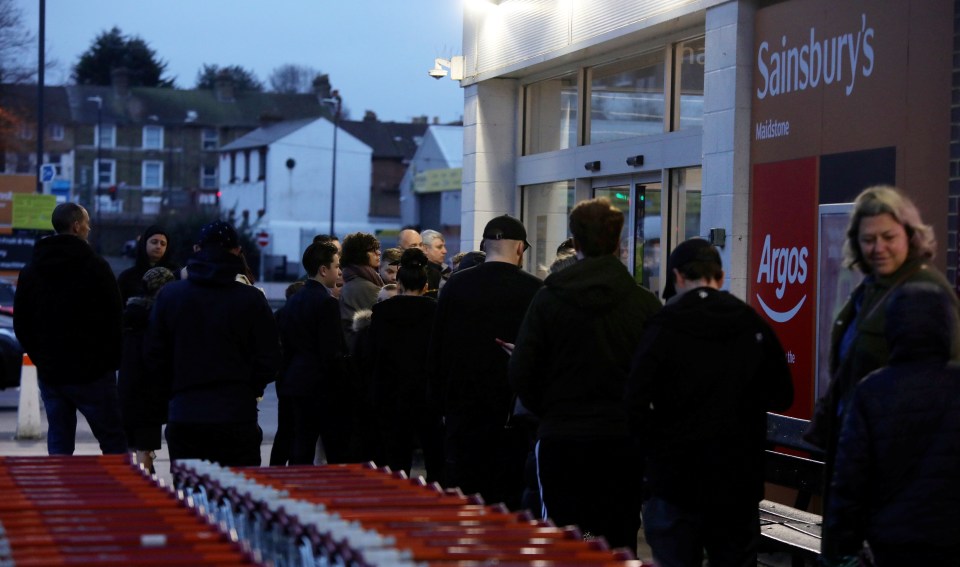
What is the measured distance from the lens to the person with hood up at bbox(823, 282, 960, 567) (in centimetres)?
455

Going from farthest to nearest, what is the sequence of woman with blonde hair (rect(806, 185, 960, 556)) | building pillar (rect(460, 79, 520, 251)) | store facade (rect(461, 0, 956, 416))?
1. building pillar (rect(460, 79, 520, 251))
2. store facade (rect(461, 0, 956, 416))
3. woman with blonde hair (rect(806, 185, 960, 556))

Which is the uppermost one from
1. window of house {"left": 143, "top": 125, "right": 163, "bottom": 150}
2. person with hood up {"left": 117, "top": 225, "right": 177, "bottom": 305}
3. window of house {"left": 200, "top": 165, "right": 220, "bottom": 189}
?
window of house {"left": 143, "top": 125, "right": 163, "bottom": 150}

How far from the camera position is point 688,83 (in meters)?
13.2

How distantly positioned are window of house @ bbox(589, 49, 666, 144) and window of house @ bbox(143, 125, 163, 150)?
302 ft

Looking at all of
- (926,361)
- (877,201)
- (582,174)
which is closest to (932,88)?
(877,201)

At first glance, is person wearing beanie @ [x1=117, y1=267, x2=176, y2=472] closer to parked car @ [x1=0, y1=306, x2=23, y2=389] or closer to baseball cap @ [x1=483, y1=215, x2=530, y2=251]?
baseball cap @ [x1=483, y1=215, x2=530, y2=251]

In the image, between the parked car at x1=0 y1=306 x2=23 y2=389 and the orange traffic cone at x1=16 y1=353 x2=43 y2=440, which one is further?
the parked car at x1=0 y1=306 x2=23 y2=389

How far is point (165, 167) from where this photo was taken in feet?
338

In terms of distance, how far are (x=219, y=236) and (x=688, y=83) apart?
22.9 ft

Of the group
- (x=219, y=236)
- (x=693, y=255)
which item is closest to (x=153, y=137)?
(x=219, y=236)

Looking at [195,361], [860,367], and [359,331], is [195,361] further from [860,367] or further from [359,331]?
[860,367]

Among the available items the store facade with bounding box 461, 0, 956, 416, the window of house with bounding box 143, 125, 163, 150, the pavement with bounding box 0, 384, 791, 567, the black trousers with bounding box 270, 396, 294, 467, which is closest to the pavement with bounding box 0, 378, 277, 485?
the pavement with bounding box 0, 384, 791, 567

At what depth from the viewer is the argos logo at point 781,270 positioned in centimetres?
1038

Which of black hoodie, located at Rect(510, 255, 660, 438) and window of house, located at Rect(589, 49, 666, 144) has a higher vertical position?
window of house, located at Rect(589, 49, 666, 144)
